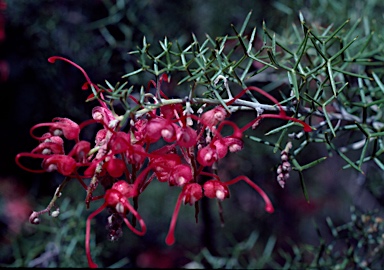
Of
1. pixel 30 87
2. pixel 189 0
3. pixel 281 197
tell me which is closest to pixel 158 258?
pixel 281 197

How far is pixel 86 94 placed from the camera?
4.31 ft

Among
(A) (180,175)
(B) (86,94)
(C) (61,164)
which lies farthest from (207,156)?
(B) (86,94)

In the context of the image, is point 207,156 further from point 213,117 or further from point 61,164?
point 61,164

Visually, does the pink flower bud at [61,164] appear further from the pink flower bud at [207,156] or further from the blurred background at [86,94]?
the blurred background at [86,94]

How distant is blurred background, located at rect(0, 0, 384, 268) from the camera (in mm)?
1226

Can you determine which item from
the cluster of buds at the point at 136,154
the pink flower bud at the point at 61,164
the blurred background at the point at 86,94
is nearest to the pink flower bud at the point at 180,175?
the cluster of buds at the point at 136,154

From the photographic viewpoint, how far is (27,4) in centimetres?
138

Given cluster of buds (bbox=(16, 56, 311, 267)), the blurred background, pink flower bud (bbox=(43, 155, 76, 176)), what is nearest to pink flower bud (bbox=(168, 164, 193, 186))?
cluster of buds (bbox=(16, 56, 311, 267))

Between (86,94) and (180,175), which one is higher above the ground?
(180,175)

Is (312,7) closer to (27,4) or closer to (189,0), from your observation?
(189,0)

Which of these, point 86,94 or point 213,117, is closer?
point 213,117

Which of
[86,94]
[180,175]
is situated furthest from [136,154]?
[86,94]

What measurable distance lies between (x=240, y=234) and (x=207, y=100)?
1231mm

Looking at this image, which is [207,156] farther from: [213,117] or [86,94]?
[86,94]
